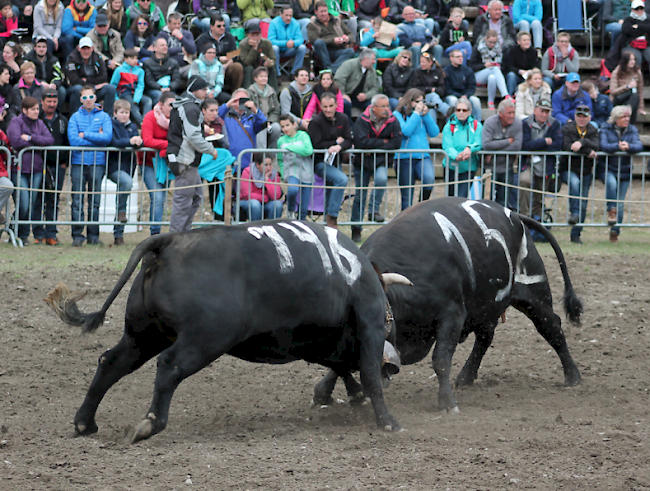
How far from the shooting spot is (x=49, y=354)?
6.80 metres

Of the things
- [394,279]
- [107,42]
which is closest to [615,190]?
[394,279]

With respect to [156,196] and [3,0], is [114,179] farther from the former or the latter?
[3,0]

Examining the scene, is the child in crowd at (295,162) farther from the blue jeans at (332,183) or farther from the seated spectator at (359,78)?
the seated spectator at (359,78)

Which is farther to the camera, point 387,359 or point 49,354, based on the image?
point 49,354

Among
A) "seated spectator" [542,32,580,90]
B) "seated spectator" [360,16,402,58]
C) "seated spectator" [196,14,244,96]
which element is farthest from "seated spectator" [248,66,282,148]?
"seated spectator" [542,32,580,90]

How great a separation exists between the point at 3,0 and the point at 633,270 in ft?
36.4

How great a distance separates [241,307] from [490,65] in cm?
1201

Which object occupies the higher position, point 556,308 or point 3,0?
point 3,0

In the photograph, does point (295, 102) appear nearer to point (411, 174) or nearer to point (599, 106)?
point (411, 174)

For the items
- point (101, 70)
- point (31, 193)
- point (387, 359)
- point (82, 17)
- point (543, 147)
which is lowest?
point (387, 359)

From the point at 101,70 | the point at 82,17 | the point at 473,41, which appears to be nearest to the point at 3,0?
the point at 82,17

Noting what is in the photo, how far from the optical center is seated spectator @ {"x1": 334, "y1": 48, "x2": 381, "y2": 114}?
1395cm

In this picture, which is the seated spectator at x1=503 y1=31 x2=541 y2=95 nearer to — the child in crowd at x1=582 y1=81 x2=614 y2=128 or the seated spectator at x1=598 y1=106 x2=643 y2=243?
the child in crowd at x1=582 y1=81 x2=614 y2=128

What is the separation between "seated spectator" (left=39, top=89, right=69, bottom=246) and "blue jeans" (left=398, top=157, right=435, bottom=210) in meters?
4.60
